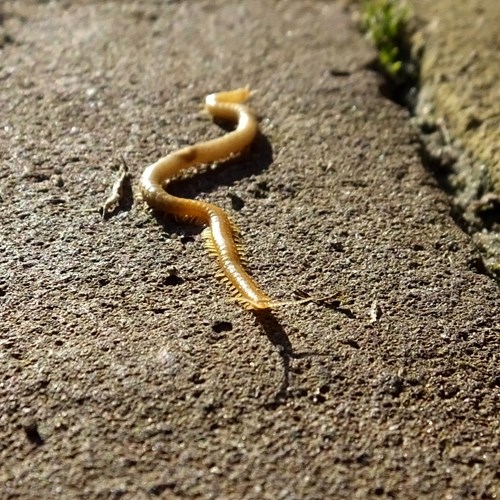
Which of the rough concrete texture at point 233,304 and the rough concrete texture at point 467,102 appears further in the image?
the rough concrete texture at point 467,102

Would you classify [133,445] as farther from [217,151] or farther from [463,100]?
[463,100]

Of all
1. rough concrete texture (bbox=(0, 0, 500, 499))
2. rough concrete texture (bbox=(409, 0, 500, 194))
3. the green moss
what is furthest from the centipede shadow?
the green moss

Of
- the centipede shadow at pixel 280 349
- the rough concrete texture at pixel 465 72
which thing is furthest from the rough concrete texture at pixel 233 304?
the rough concrete texture at pixel 465 72

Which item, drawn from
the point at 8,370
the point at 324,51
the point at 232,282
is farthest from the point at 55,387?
the point at 324,51

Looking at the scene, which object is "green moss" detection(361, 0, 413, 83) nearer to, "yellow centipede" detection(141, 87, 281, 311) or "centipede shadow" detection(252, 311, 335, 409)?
"yellow centipede" detection(141, 87, 281, 311)

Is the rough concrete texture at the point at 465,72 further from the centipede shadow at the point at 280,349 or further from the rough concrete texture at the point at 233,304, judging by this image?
the centipede shadow at the point at 280,349

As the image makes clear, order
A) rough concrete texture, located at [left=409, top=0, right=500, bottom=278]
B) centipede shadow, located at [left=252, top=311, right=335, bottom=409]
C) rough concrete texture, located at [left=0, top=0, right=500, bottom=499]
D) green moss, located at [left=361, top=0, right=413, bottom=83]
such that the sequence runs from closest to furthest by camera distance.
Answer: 1. rough concrete texture, located at [left=0, top=0, right=500, bottom=499]
2. centipede shadow, located at [left=252, top=311, right=335, bottom=409]
3. rough concrete texture, located at [left=409, top=0, right=500, bottom=278]
4. green moss, located at [left=361, top=0, right=413, bottom=83]

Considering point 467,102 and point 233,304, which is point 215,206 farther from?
point 467,102
